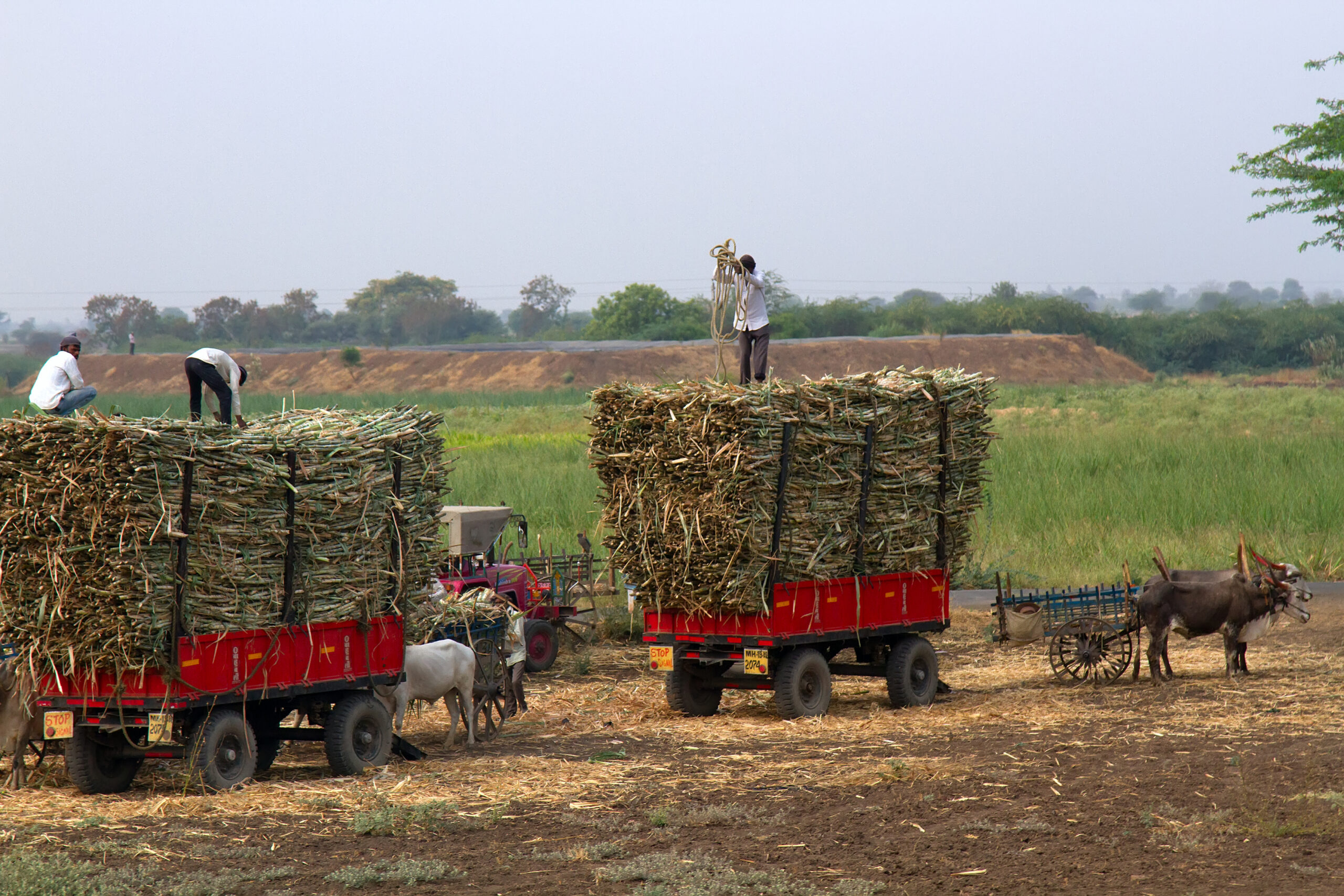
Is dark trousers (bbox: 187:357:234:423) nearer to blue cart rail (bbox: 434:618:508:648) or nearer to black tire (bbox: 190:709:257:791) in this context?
black tire (bbox: 190:709:257:791)

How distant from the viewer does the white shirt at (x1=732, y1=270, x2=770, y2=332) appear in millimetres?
14477

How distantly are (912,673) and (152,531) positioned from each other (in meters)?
7.70

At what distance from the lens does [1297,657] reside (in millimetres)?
15664

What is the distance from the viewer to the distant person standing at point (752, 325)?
566 inches

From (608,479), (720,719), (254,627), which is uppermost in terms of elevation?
(608,479)

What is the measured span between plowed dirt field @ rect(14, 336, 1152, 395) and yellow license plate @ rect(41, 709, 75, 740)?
220 ft

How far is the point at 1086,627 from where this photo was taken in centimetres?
1434

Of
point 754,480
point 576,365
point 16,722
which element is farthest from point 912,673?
point 576,365

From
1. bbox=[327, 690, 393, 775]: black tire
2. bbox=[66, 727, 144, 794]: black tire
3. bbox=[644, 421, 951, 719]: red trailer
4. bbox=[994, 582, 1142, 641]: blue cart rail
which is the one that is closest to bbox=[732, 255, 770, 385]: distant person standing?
bbox=[644, 421, 951, 719]: red trailer

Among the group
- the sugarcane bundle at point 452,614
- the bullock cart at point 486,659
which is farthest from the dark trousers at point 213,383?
the bullock cart at point 486,659

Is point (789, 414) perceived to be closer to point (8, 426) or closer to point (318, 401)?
point (8, 426)

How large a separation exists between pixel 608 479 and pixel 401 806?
461 cm

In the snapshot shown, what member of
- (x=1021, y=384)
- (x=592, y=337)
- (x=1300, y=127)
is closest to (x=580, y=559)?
(x=1300, y=127)

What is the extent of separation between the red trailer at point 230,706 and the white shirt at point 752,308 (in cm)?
529
